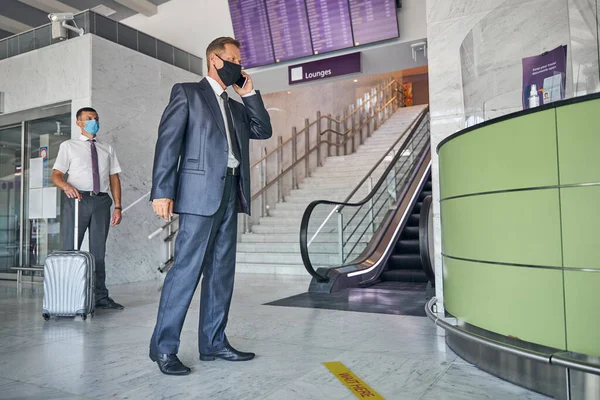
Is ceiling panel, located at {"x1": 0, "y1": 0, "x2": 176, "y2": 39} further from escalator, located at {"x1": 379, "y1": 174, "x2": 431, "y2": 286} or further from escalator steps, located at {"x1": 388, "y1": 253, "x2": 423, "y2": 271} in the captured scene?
escalator steps, located at {"x1": 388, "y1": 253, "x2": 423, "y2": 271}

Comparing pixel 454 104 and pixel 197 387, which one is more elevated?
pixel 454 104

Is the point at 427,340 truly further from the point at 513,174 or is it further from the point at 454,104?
the point at 454,104

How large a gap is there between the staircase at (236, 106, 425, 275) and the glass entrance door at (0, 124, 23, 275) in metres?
3.49

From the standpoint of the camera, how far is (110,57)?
22.0ft

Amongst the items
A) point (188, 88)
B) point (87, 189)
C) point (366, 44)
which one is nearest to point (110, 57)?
point (87, 189)

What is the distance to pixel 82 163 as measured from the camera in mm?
4418

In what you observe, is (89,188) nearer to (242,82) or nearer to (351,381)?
(242,82)

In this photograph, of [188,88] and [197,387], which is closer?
[197,387]

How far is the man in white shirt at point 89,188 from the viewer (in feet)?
14.2

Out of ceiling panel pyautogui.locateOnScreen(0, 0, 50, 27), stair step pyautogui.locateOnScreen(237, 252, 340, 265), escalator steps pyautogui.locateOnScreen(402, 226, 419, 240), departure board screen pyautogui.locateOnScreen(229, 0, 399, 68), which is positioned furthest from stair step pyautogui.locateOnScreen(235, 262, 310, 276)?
ceiling panel pyautogui.locateOnScreen(0, 0, 50, 27)

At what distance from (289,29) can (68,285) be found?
5.24 metres


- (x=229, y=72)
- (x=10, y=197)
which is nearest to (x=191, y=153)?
(x=229, y=72)

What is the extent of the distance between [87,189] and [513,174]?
11.8 feet

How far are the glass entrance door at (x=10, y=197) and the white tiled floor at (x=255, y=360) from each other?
148 inches
